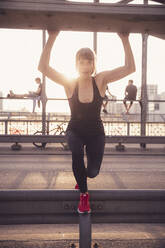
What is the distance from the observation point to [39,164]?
735 cm

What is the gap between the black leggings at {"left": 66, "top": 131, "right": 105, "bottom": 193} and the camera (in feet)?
7.83

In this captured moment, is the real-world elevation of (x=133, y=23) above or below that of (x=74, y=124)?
above

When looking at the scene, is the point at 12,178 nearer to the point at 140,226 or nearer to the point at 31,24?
the point at 140,226

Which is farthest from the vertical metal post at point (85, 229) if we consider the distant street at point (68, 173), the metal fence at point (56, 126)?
the metal fence at point (56, 126)

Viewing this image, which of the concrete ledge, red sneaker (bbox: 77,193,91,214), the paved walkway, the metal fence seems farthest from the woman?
the metal fence

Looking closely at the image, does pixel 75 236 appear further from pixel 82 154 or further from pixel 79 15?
pixel 79 15

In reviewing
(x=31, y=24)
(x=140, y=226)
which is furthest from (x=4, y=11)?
(x=140, y=226)

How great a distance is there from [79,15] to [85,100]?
0.80m

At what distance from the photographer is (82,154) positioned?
7.91 ft

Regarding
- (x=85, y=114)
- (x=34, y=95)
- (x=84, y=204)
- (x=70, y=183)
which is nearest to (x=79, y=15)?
(x=85, y=114)

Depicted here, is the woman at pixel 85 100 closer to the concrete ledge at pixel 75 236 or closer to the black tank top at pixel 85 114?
the black tank top at pixel 85 114

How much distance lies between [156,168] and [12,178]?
3635mm

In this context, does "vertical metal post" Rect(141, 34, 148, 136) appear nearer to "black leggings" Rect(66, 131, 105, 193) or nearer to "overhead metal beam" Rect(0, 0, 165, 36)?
"black leggings" Rect(66, 131, 105, 193)

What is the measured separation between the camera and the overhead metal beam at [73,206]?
7.53 feet
